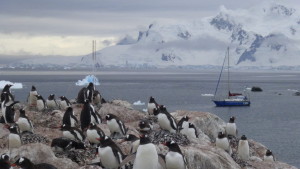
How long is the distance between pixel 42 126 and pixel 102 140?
973cm

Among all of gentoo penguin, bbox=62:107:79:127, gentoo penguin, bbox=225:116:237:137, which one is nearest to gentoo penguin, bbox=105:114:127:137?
gentoo penguin, bbox=62:107:79:127

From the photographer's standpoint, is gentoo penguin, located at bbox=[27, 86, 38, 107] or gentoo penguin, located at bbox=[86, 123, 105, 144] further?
gentoo penguin, located at bbox=[27, 86, 38, 107]

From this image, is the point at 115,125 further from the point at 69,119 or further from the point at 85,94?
the point at 85,94

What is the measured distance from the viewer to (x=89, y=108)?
22625mm

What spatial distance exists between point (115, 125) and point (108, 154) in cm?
467

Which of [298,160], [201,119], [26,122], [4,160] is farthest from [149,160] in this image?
[298,160]

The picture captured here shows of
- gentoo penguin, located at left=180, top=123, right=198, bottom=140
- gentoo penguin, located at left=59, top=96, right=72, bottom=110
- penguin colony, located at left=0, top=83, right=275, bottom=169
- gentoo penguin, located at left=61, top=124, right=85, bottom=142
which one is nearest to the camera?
penguin colony, located at left=0, top=83, right=275, bottom=169

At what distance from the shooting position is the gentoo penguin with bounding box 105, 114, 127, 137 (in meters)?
20.3

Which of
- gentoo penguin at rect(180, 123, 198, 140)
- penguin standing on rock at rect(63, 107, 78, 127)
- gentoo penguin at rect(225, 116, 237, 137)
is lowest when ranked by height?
gentoo penguin at rect(225, 116, 237, 137)

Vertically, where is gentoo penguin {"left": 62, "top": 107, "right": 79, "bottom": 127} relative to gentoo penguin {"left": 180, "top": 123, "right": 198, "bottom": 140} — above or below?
above

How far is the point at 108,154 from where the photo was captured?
619 inches

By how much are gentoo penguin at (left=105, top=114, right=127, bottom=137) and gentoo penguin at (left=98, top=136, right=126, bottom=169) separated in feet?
14.4

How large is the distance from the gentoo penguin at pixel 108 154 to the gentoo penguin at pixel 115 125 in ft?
14.4

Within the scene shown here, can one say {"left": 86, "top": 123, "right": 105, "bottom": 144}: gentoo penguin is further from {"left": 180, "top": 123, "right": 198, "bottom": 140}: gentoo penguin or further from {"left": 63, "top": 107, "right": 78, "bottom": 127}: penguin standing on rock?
{"left": 180, "top": 123, "right": 198, "bottom": 140}: gentoo penguin
